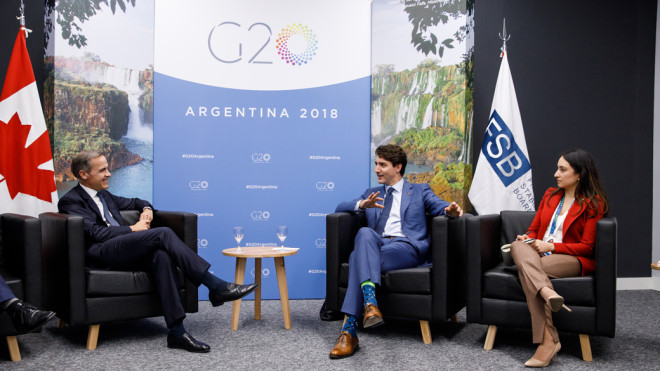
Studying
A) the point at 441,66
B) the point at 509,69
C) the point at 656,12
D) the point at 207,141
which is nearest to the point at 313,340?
the point at 207,141

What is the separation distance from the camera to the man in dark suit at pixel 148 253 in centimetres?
292

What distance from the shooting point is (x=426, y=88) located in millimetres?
4324

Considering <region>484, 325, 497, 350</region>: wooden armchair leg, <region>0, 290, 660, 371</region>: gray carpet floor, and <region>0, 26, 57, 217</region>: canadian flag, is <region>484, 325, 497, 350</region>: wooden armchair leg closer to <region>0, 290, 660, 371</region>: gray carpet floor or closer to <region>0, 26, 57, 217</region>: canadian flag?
<region>0, 290, 660, 371</region>: gray carpet floor

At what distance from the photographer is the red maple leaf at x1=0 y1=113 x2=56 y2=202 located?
375cm

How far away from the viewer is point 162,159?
4180mm

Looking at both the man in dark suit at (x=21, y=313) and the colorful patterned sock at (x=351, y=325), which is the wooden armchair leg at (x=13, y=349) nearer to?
the man in dark suit at (x=21, y=313)

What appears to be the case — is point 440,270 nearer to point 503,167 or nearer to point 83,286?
point 503,167

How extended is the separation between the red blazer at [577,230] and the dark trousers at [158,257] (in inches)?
80.1

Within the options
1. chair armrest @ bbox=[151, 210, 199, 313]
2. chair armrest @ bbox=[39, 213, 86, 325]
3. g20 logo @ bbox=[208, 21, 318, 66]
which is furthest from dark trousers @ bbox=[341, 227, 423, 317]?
g20 logo @ bbox=[208, 21, 318, 66]

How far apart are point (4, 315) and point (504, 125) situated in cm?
361

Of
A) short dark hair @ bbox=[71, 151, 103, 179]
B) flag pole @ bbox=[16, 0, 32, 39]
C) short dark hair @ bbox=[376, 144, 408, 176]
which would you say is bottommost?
short dark hair @ bbox=[71, 151, 103, 179]

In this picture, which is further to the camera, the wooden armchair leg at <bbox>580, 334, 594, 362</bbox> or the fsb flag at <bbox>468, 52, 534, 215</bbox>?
the fsb flag at <bbox>468, 52, 534, 215</bbox>

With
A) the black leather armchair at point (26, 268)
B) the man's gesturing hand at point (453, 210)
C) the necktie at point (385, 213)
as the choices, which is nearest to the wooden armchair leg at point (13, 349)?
the black leather armchair at point (26, 268)

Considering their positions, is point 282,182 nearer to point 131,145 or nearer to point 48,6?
point 131,145
